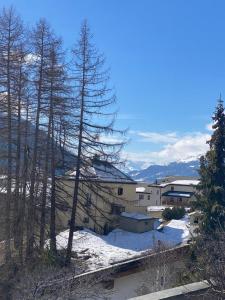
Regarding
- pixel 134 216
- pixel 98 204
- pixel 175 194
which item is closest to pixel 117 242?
pixel 134 216

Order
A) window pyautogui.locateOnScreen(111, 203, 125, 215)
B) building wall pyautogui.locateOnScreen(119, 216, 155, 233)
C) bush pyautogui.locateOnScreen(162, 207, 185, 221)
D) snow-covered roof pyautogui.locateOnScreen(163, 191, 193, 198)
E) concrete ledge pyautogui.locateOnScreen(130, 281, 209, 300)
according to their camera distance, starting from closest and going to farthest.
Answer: concrete ledge pyautogui.locateOnScreen(130, 281, 209, 300), window pyautogui.locateOnScreen(111, 203, 125, 215), building wall pyautogui.locateOnScreen(119, 216, 155, 233), bush pyautogui.locateOnScreen(162, 207, 185, 221), snow-covered roof pyautogui.locateOnScreen(163, 191, 193, 198)

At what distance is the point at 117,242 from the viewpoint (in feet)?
109

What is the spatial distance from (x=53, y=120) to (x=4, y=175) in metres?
4.08

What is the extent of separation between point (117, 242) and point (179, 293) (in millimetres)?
27853

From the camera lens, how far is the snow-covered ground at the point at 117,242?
2734 cm

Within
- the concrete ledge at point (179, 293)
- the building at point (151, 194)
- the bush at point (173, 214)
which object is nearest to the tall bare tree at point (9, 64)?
the concrete ledge at point (179, 293)

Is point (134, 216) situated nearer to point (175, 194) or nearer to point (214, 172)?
point (214, 172)

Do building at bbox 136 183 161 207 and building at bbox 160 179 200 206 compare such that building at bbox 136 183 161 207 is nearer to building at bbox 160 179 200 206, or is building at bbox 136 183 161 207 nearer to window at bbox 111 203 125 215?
building at bbox 160 179 200 206

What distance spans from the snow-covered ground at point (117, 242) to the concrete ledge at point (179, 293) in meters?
18.4

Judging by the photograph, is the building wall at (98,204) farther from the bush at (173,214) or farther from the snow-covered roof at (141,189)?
the snow-covered roof at (141,189)

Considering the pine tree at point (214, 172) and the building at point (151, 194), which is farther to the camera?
the building at point (151, 194)

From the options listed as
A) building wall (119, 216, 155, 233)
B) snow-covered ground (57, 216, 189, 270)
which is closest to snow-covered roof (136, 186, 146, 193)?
snow-covered ground (57, 216, 189, 270)

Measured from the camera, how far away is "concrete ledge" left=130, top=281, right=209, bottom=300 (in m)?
5.30

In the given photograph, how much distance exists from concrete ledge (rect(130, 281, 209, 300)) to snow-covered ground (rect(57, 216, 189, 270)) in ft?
60.4
